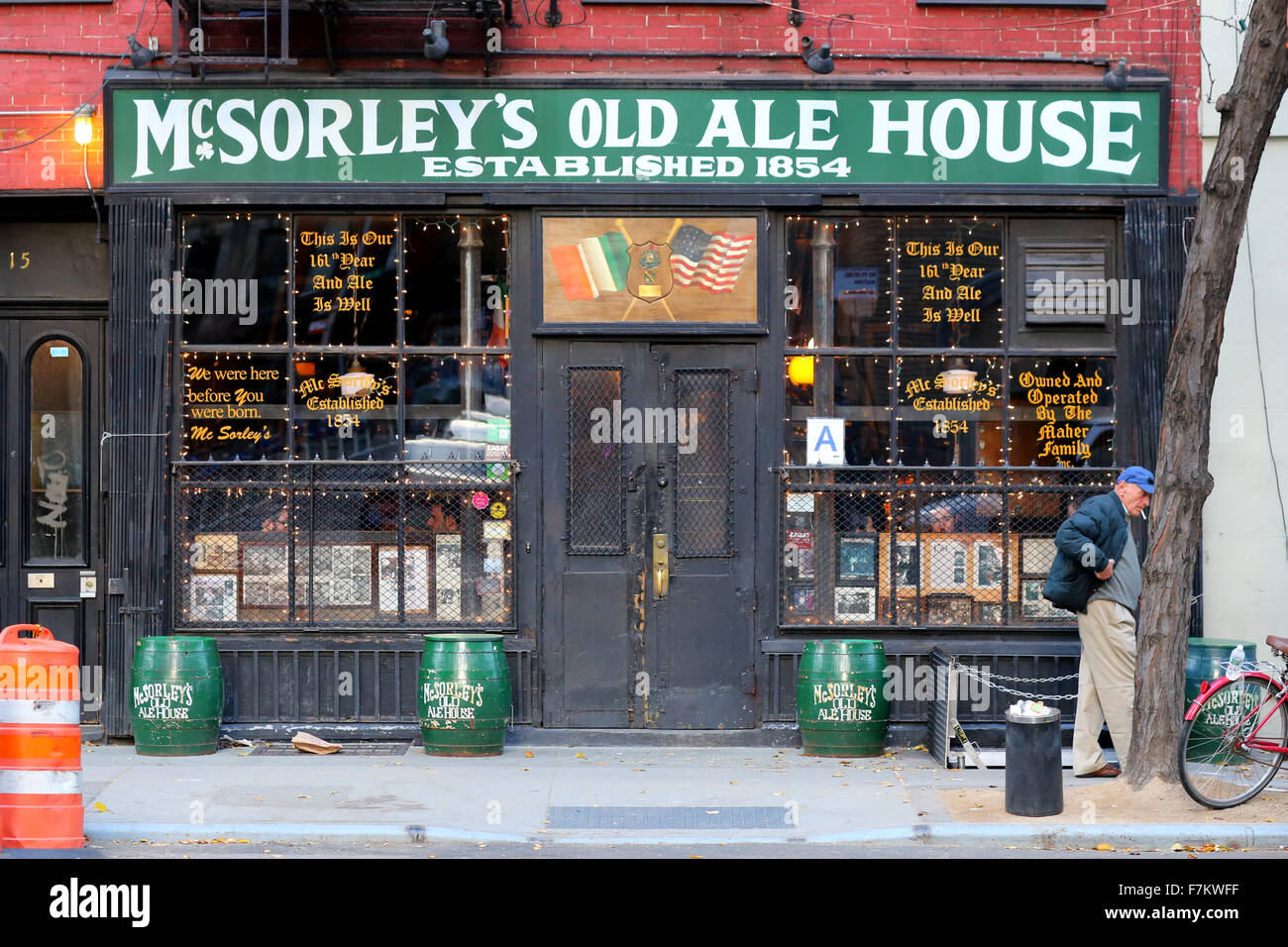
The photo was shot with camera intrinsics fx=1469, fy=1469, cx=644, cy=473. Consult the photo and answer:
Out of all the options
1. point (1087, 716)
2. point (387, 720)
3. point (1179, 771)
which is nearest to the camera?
point (1179, 771)

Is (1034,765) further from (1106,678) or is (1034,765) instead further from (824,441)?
(824,441)

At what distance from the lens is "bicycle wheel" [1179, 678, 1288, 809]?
9.09m

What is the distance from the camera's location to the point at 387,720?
1130 cm

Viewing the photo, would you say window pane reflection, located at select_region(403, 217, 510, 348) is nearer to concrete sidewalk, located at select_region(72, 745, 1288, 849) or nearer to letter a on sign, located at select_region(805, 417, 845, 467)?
letter a on sign, located at select_region(805, 417, 845, 467)

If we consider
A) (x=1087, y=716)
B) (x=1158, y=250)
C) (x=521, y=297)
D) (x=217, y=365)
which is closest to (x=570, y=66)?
(x=521, y=297)

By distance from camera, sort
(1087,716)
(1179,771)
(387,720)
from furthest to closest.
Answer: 1. (387,720)
2. (1087,716)
3. (1179,771)

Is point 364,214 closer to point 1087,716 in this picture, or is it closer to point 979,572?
point 979,572

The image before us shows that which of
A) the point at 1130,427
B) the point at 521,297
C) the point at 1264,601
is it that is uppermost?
the point at 521,297

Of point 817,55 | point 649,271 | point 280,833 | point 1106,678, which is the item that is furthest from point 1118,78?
point 280,833

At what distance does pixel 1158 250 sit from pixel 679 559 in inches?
174

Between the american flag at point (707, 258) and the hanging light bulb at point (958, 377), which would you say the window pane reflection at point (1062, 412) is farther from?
the american flag at point (707, 258)

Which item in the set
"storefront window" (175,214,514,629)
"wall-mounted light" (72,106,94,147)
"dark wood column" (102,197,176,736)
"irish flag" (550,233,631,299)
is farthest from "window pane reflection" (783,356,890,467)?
"wall-mounted light" (72,106,94,147)

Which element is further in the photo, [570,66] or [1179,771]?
[570,66]

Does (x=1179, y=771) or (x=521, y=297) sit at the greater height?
(x=521, y=297)
